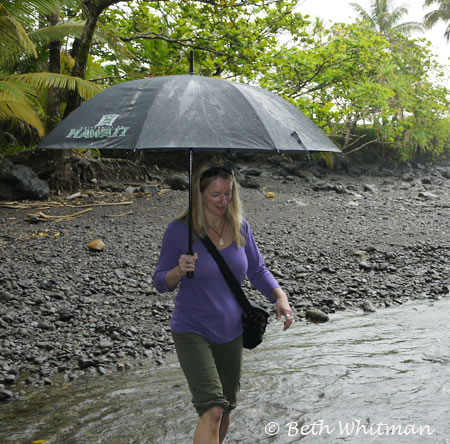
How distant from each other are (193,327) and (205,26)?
1228cm

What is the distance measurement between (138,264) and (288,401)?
4.31 meters

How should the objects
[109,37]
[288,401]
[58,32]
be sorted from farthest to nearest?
[109,37] < [58,32] < [288,401]

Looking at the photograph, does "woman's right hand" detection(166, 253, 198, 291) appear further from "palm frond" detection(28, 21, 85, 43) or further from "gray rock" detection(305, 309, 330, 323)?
"palm frond" detection(28, 21, 85, 43)

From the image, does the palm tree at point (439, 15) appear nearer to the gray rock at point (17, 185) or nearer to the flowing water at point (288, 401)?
the gray rock at point (17, 185)

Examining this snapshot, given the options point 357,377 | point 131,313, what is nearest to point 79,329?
point 131,313

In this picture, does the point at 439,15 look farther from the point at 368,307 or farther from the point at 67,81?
the point at 368,307

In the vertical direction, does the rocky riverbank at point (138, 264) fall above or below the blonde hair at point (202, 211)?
below

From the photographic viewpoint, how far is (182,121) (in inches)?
110

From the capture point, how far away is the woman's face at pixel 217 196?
286cm

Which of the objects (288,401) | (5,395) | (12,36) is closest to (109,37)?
(12,36)

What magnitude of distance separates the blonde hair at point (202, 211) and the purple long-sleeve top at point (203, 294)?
54 mm

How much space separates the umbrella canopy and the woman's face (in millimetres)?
198

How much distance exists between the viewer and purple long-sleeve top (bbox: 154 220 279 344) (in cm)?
275

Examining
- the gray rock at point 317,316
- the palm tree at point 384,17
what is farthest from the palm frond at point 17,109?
the palm tree at point 384,17
